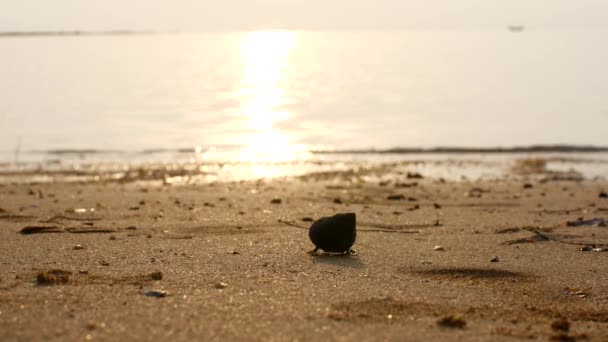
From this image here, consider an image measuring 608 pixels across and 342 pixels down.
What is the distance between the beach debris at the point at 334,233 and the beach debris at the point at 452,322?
1.96m

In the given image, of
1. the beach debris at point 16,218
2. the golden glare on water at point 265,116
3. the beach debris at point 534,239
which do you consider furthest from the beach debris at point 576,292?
the golden glare on water at point 265,116

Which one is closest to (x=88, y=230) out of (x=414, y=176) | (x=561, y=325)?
(x=561, y=325)

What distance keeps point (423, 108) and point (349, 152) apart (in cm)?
1030

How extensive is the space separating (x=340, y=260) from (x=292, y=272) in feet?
1.98

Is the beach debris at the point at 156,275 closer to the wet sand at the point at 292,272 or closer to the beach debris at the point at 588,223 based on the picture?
the wet sand at the point at 292,272

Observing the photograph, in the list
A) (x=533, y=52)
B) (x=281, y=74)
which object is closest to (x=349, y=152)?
(x=281, y=74)

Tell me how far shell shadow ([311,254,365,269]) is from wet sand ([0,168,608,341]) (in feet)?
0.10

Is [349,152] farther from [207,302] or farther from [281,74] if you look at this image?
[281,74]

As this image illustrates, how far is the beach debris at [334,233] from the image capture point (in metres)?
6.25

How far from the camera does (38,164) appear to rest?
16516 mm

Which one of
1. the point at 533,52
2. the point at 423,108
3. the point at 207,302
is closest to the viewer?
the point at 207,302

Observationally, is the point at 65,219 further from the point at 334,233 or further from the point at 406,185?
the point at 406,185

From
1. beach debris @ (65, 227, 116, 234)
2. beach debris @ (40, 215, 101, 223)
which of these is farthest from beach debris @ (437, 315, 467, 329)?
beach debris @ (40, 215, 101, 223)

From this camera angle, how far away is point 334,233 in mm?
6250
